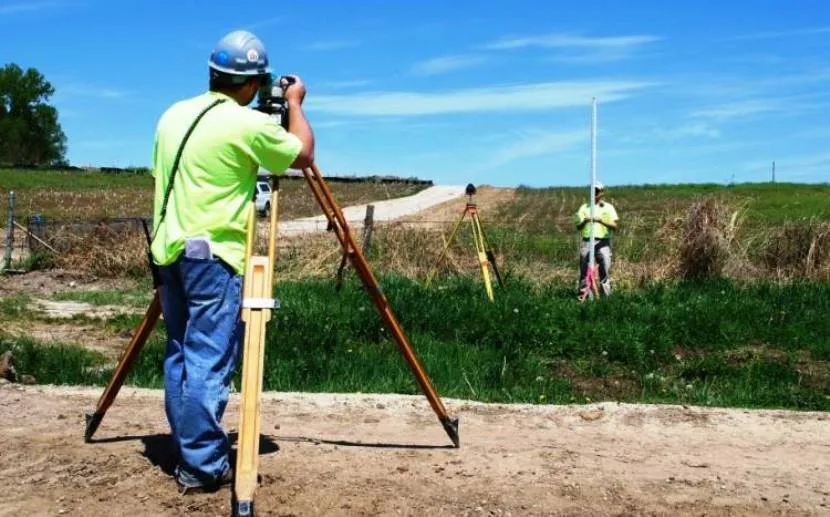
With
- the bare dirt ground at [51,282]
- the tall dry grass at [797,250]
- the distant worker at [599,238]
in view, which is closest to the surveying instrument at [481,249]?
the distant worker at [599,238]

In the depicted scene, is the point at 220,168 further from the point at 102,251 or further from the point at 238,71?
the point at 102,251

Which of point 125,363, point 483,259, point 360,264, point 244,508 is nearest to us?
point 244,508

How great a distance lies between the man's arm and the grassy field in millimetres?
25671

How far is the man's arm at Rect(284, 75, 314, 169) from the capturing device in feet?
15.9

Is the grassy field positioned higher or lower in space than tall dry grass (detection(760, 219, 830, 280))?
higher

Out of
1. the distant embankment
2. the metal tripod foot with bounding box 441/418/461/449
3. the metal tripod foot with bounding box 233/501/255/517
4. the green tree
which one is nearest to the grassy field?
the distant embankment

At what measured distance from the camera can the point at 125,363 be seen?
19.1ft

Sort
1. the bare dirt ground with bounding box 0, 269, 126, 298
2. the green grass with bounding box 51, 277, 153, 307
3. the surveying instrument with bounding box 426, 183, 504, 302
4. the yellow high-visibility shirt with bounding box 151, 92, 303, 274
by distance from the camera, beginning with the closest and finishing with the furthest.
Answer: the yellow high-visibility shirt with bounding box 151, 92, 303, 274 < the surveying instrument with bounding box 426, 183, 504, 302 < the green grass with bounding box 51, 277, 153, 307 < the bare dirt ground with bounding box 0, 269, 126, 298

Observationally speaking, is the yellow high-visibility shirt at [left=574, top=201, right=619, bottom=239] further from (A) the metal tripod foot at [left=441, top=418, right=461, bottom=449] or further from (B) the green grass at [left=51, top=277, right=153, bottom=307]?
(A) the metal tripod foot at [left=441, top=418, right=461, bottom=449]

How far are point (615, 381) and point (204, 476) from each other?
5831mm

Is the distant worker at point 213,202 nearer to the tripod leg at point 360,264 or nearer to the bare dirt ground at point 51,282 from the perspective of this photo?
the tripod leg at point 360,264

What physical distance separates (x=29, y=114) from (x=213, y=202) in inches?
4280

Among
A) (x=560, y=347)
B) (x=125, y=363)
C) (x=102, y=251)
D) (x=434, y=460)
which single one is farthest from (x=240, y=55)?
(x=102, y=251)

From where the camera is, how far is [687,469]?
5980 millimetres
